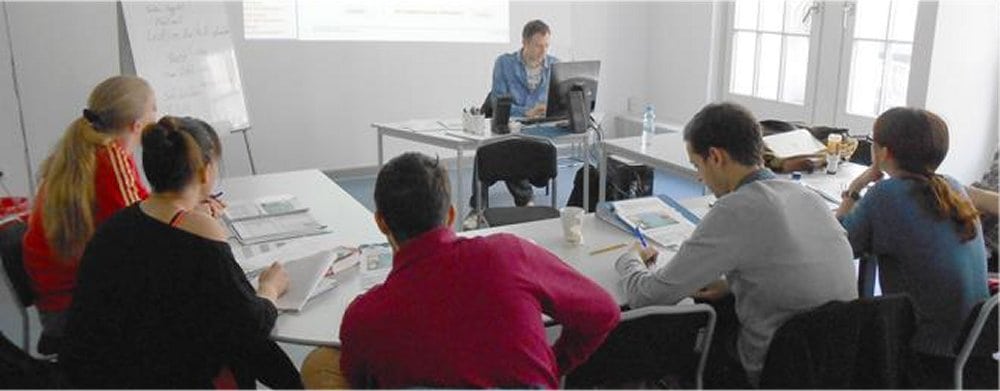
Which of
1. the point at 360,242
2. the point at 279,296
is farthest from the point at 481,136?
the point at 279,296

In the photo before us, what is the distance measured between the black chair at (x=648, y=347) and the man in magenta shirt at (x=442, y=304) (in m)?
0.27

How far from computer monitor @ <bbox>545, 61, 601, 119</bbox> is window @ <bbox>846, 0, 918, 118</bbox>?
1.92 meters

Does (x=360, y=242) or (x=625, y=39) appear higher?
(x=625, y=39)

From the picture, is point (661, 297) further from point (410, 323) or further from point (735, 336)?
point (410, 323)

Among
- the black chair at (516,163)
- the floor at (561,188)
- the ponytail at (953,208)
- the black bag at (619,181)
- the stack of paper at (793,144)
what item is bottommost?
the floor at (561,188)

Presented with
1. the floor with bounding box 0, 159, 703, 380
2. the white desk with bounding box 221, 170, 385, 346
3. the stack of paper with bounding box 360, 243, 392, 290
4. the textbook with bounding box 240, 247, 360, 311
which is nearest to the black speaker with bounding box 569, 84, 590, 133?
the floor with bounding box 0, 159, 703, 380

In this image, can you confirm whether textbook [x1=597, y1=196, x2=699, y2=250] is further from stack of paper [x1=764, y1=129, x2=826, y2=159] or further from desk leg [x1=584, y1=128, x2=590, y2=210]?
desk leg [x1=584, y1=128, x2=590, y2=210]

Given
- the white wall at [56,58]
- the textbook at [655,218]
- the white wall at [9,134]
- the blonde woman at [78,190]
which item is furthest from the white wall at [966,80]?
the white wall at [9,134]

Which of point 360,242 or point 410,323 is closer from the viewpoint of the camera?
point 410,323

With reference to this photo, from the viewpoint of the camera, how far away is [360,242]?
2.61 metres

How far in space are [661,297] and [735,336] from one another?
317 millimetres

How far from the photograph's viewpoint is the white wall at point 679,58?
6492mm

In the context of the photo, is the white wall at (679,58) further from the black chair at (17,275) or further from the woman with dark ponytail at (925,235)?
the black chair at (17,275)

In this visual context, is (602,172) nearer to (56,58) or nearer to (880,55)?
(880,55)
